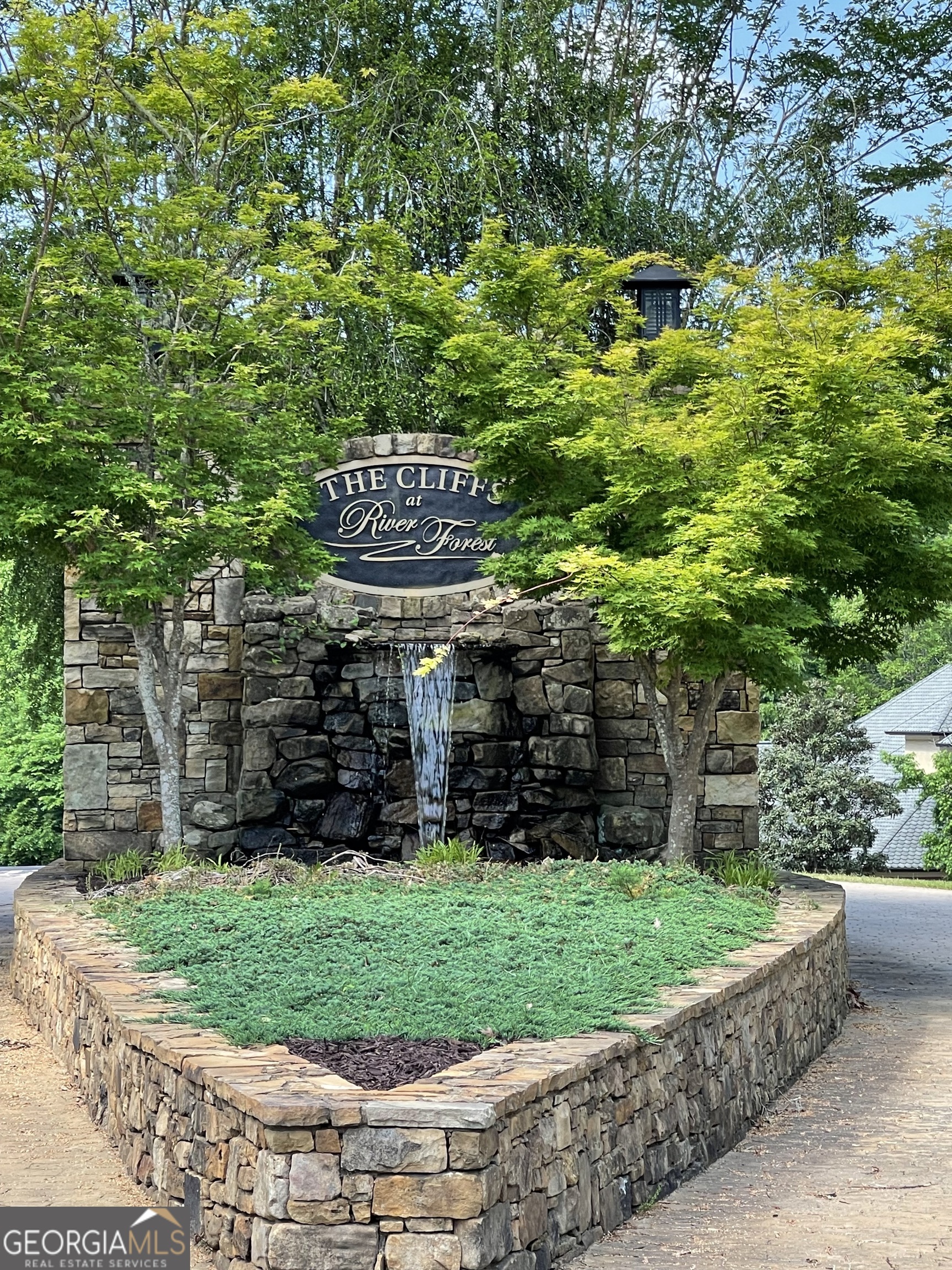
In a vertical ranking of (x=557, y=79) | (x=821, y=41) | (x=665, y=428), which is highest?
(x=821, y=41)

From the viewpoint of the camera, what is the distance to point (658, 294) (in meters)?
12.5

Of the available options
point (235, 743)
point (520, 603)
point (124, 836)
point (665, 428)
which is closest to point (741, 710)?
point (520, 603)

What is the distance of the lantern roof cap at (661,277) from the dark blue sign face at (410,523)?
231 centimetres

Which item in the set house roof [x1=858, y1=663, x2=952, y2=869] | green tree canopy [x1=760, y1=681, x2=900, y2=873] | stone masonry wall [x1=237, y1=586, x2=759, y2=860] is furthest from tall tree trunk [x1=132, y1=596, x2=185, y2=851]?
house roof [x1=858, y1=663, x2=952, y2=869]

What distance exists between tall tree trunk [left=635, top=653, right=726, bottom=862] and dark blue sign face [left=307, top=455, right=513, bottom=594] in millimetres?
1956

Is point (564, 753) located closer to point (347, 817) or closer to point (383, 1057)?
point (347, 817)

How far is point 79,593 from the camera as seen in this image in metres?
10.0

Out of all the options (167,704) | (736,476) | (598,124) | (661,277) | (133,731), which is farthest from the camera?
(598,124)

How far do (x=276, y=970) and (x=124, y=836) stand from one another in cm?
592

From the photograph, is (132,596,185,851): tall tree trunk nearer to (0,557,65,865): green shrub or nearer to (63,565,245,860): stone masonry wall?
(63,565,245,860): stone masonry wall

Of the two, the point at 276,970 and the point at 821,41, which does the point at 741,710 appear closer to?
the point at 276,970

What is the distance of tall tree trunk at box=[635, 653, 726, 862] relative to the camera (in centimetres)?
1053

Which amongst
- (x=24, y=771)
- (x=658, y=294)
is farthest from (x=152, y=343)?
(x=24, y=771)

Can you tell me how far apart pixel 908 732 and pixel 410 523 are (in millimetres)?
20393
